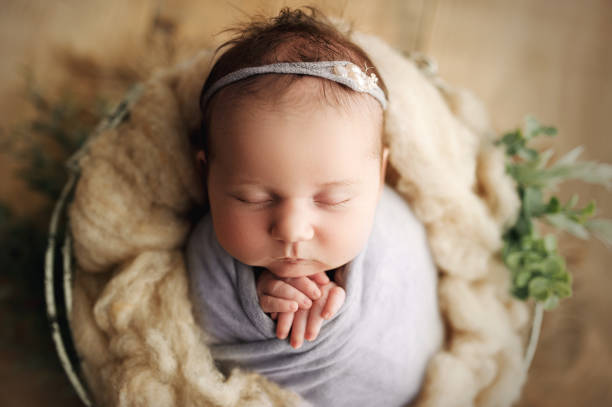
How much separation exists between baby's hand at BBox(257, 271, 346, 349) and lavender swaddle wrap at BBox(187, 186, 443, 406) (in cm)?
Answer: 2

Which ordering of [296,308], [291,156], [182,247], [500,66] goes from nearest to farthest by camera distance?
[291,156], [296,308], [182,247], [500,66]

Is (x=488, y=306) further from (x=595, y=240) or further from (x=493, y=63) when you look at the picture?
(x=493, y=63)

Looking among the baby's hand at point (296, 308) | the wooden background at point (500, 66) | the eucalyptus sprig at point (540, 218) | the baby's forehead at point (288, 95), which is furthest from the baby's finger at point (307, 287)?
the wooden background at point (500, 66)

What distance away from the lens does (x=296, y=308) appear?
84 cm

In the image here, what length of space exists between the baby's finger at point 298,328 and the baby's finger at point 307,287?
0.13 feet

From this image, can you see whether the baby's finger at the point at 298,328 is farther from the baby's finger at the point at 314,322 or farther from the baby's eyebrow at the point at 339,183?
the baby's eyebrow at the point at 339,183

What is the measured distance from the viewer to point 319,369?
915 mm

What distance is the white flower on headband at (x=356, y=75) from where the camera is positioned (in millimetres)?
784

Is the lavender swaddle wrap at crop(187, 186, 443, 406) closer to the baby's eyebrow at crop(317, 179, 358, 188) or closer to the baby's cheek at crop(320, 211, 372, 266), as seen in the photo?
the baby's cheek at crop(320, 211, 372, 266)

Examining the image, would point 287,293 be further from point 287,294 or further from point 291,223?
point 291,223

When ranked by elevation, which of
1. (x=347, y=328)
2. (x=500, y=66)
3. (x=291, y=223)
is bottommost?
(x=347, y=328)

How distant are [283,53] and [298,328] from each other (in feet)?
1.71

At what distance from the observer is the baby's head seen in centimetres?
74

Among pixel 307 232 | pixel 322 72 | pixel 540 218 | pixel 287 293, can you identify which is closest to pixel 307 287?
pixel 287 293
